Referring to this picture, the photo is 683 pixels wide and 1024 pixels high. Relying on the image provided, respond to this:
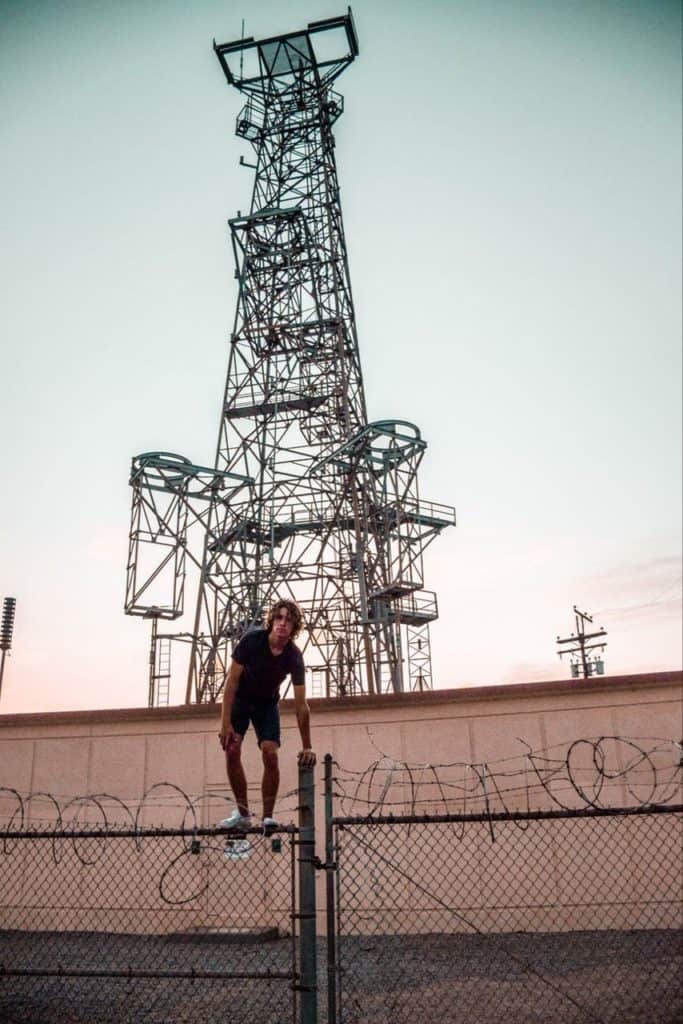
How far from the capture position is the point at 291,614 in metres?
6.84

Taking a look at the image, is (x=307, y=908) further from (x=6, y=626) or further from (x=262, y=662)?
(x=6, y=626)

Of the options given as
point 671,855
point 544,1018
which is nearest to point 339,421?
point 671,855

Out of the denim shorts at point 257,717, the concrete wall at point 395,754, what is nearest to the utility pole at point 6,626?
the concrete wall at point 395,754

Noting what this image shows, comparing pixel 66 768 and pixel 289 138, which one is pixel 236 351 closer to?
pixel 289 138

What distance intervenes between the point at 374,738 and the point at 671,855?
392 centimetres

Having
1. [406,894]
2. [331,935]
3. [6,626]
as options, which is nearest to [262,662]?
[331,935]

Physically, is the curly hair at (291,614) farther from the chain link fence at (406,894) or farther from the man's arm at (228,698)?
the chain link fence at (406,894)

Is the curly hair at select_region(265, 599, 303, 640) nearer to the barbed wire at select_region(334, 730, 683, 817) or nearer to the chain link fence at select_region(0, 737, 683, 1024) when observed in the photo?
the chain link fence at select_region(0, 737, 683, 1024)

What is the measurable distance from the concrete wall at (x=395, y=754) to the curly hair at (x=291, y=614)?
13.8 feet

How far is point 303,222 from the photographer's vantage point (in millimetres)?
28797

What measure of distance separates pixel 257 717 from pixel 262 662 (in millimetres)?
531

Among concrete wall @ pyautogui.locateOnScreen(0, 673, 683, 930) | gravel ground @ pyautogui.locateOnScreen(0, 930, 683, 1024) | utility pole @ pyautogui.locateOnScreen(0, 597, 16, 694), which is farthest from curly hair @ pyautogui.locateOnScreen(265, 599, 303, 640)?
utility pole @ pyautogui.locateOnScreen(0, 597, 16, 694)

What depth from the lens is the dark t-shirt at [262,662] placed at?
6957 millimetres

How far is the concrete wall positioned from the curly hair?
4.22 metres
